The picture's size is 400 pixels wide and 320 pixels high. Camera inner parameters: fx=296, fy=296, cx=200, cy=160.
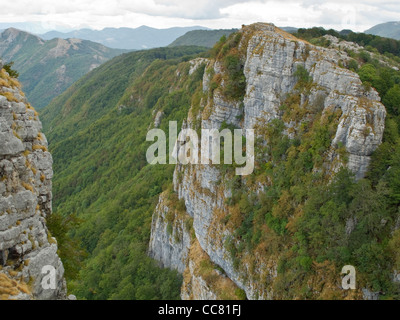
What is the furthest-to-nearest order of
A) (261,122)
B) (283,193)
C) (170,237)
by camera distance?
(170,237) < (261,122) < (283,193)

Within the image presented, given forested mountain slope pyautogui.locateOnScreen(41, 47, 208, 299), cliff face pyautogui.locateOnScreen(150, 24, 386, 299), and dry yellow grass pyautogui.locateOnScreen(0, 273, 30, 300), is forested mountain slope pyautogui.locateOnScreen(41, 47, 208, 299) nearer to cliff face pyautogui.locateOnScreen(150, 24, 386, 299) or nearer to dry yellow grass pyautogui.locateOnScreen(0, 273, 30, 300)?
dry yellow grass pyautogui.locateOnScreen(0, 273, 30, 300)

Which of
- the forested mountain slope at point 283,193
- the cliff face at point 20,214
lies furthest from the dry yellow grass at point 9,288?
the forested mountain slope at point 283,193

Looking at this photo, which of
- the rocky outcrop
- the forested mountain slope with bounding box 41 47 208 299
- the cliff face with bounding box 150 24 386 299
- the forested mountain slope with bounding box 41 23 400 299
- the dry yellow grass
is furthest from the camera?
the forested mountain slope with bounding box 41 47 208 299

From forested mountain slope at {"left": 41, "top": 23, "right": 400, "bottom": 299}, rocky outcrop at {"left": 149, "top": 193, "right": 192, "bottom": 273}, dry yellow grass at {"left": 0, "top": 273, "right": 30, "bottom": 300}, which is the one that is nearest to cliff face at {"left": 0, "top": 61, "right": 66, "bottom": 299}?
dry yellow grass at {"left": 0, "top": 273, "right": 30, "bottom": 300}

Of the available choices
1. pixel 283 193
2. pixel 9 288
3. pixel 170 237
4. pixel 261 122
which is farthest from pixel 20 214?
pixel 170 237

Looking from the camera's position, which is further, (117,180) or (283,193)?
(117,180)

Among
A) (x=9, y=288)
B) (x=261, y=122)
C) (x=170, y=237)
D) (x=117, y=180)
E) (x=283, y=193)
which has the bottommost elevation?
(x=117, y=180)

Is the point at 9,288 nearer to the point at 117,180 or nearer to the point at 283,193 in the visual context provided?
the point at 283,193
